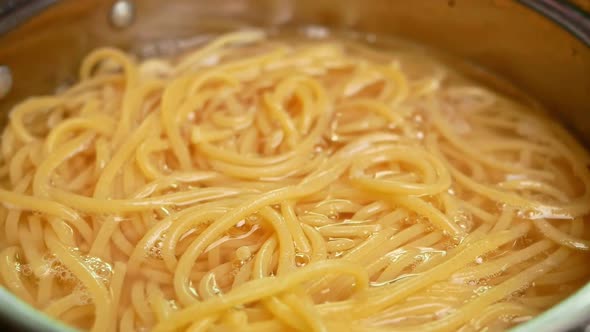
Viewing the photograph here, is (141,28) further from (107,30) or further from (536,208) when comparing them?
(536,208)

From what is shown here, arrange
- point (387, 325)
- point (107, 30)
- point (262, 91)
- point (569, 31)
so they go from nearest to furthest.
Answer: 1. point (387, 325)
2. point (569, 31)
3. point (262, 91)
4. point (107, 30)

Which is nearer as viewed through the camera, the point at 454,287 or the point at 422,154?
the point at 454,287

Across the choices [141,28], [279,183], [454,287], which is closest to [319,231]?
[279,183]

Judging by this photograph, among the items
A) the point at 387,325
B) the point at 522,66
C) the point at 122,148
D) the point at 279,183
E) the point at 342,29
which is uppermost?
Result: the point at 342,29

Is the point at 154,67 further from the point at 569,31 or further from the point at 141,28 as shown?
the point at 569,31

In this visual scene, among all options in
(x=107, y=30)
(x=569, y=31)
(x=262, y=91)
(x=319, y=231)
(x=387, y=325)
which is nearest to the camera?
(x=387, y=325)

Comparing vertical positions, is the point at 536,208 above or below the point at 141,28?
below
